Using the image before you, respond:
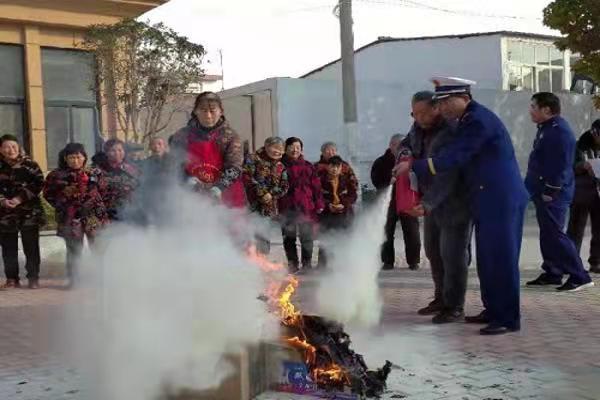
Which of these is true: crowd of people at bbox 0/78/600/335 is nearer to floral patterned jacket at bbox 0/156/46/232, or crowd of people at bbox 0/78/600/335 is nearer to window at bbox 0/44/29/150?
floral patterned jacket at bbox 0/156/46/232

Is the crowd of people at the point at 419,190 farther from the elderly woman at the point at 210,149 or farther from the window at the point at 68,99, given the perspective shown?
the window at the point at 68,99

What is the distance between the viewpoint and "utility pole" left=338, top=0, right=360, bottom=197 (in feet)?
50.9

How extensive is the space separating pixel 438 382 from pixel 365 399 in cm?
60

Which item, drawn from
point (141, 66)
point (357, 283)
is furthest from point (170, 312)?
point (141, 66)

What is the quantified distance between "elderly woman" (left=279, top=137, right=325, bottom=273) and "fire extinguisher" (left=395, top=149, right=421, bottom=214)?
3.09 m

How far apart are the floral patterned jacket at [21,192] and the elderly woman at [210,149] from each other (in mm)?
3821

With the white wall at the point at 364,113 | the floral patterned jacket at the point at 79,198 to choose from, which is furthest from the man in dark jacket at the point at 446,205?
the white wall at the point at 364,113

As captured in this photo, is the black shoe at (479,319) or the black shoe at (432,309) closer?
the black shoe at (479,319)

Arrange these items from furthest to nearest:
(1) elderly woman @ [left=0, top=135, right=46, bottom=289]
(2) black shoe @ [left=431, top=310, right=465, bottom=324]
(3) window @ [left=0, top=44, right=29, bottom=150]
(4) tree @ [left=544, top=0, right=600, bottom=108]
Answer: (4) tree @ [left=544, top=0, right=600, bottom=108] → (3) window @ [left=0, top=44, right=29, bottom=150] → (1) elderly woman @ [left=0, top=135, right=46, bottom=289] → (2) black shoe @ [left=431, top=310, right=465, bottom=324]

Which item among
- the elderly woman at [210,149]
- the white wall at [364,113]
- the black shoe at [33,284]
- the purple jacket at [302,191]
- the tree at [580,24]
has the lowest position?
the black shoe at [33,284]

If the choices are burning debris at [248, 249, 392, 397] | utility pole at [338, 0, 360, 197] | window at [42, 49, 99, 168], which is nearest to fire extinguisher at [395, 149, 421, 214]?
burning debris at [248, 249, 392, 397]

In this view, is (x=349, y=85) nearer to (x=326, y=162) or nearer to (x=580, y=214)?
(x=326, y=162)

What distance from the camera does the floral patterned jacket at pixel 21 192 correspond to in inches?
358

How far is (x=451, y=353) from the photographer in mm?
5340
